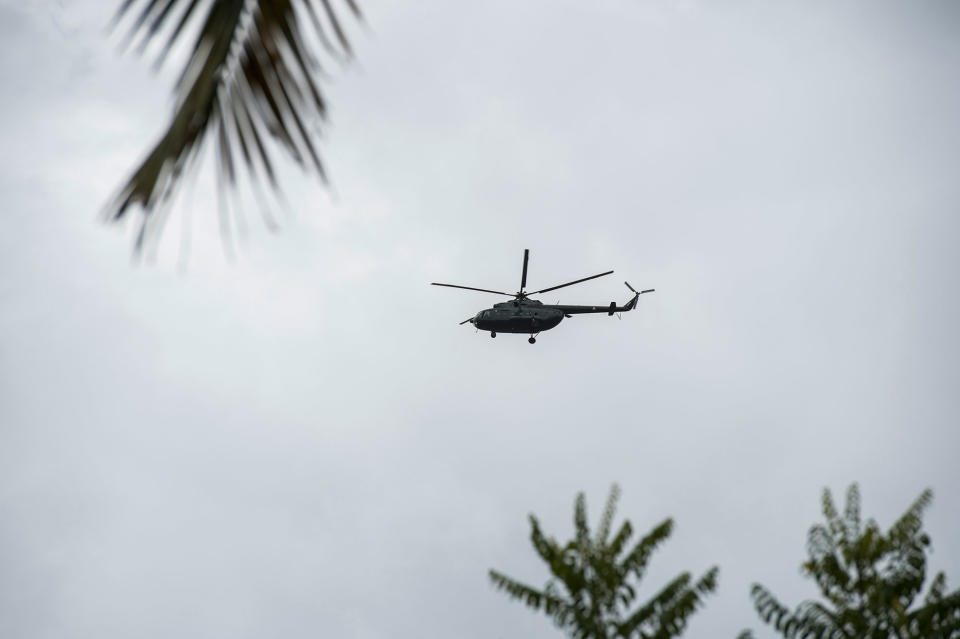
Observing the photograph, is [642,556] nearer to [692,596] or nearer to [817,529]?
[692,596]

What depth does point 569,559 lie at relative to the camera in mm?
11320

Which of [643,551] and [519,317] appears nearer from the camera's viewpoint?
[643,551]

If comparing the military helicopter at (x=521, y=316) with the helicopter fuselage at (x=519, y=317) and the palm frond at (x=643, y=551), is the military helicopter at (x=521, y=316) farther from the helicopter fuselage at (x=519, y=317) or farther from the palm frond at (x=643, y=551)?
the palm frond at (x=643, y=551)

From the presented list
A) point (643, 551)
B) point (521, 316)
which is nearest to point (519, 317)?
point (521, 316)

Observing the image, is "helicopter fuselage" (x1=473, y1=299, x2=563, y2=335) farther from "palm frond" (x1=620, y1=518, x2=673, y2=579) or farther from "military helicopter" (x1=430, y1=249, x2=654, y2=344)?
"palm frond" (x1=620, y1=518, x2=673, y2=579)

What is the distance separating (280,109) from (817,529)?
36.8 ft

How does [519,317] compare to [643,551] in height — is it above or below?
above

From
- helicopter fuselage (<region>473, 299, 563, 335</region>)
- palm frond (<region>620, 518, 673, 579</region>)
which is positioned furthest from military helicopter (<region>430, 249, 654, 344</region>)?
palm frond (<region>620, 518, 673, 579</region>)

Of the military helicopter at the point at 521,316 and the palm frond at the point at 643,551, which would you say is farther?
the military helicopter at the point at 521,316

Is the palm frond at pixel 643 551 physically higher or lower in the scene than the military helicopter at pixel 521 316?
lower

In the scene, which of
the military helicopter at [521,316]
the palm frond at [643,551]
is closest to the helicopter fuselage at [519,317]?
the military helicopter at [521,316]

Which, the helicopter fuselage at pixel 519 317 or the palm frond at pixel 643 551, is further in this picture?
the helicopter fuselage at pixel 519 317

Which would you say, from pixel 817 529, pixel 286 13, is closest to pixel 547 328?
pixel 817 529

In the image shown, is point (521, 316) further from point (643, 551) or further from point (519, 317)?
point (643, 551)
